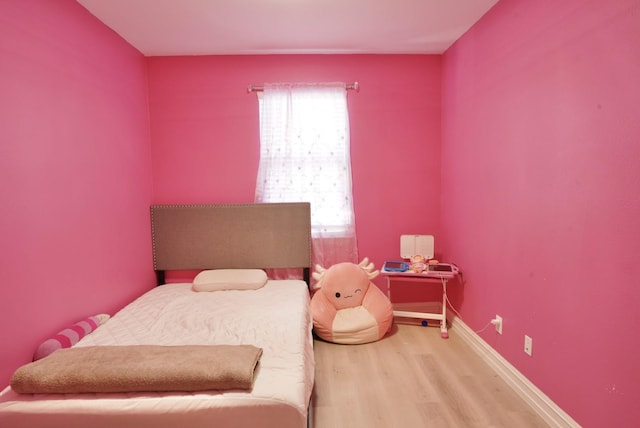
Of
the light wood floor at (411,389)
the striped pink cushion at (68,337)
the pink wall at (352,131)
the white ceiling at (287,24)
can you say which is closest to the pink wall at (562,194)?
the light wood floor at (411,389)

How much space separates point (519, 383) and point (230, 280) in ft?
6.98

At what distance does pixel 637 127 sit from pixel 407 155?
2007 millimetres

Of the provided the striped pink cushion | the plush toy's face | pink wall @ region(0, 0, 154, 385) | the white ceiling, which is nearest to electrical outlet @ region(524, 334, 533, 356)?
the plush toy's face

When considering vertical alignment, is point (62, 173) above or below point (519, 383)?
above

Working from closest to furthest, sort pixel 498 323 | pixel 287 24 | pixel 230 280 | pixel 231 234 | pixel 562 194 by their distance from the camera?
pixel 562 194
pixel 498 323
pixel 287 24
pixel 230 280
pixel 231 234

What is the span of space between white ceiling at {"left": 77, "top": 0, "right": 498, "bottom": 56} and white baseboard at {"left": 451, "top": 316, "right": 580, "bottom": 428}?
92.0 inches

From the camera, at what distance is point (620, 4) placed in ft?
4.84

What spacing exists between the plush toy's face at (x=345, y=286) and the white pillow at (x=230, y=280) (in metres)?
0.55

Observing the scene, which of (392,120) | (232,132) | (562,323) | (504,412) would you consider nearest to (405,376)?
(504,412)

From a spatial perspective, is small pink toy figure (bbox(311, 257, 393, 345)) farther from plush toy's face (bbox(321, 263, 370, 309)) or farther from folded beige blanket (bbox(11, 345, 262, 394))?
folded beige blanket (bbox(11, 345, 262, 394))

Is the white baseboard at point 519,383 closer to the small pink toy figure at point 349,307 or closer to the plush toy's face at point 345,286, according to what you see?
the small pink toy figure at point 349,307

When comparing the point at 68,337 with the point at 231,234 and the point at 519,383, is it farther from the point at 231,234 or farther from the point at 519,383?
the point at 519,383

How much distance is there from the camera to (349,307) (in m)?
3.03

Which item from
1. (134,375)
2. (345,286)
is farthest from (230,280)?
(134,375)
